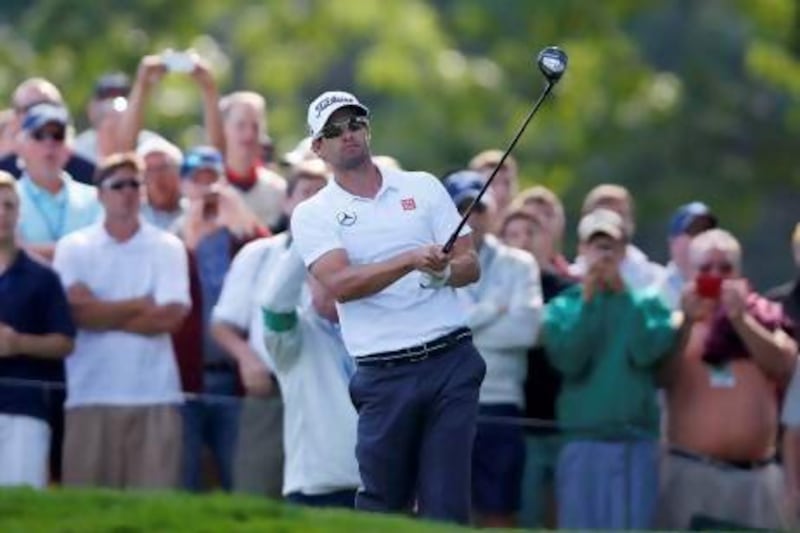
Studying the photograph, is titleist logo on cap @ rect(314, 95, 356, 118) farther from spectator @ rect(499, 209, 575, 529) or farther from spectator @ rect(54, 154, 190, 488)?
spectator @ rect(499, 209, 575, 529)

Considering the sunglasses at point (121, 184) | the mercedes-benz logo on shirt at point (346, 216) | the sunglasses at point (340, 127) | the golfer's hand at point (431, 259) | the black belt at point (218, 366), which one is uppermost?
the sunglasses at point (121, 184)

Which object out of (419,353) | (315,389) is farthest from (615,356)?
(419,353)

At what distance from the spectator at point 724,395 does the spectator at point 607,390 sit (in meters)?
0.14

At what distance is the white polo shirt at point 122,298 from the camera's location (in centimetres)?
1803

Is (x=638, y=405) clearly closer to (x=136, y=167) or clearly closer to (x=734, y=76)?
(x=136, y=167)

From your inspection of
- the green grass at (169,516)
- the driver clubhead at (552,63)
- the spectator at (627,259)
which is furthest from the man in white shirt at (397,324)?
the spectator at (627,259)

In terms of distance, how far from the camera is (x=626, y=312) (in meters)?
18.0

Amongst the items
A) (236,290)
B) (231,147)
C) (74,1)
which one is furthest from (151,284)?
(74,1)

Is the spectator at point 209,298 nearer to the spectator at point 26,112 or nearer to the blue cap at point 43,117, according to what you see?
the spectator at point 26,112

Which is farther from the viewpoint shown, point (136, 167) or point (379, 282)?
point (136, 167)

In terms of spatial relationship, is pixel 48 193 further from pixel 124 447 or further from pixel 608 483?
pixel 608 483

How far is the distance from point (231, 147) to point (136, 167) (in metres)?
1.86

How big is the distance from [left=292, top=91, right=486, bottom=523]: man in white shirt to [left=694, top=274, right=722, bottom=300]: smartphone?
3101 mm

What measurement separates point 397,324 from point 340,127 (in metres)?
0.87
